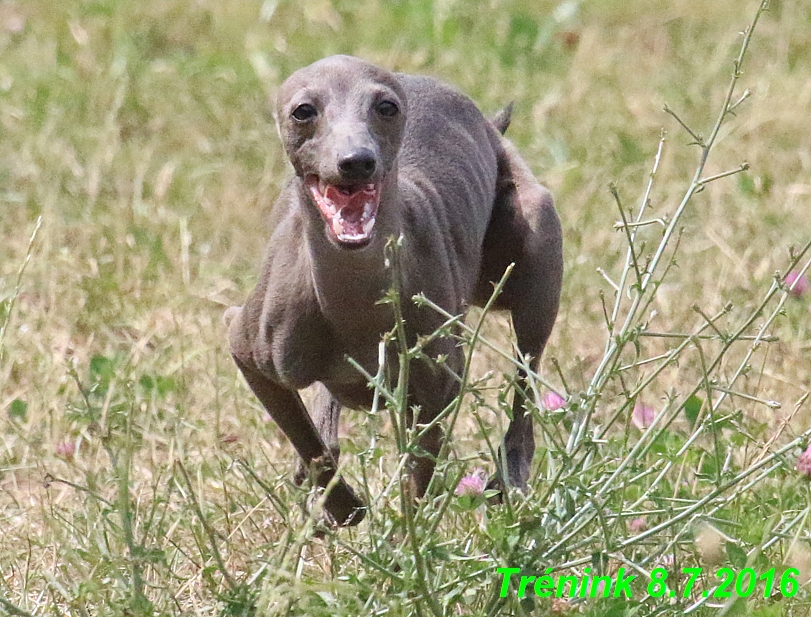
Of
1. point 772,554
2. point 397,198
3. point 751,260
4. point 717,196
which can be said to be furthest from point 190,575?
point 717,196

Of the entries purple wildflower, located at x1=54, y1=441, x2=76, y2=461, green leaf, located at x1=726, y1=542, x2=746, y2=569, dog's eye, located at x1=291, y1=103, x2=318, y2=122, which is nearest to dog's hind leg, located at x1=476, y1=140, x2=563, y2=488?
dog's eye, located at x1=291, y1=103, x2=318, y2=122

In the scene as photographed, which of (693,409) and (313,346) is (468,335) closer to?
(313,346)

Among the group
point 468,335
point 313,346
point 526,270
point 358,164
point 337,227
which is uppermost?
point 358,164

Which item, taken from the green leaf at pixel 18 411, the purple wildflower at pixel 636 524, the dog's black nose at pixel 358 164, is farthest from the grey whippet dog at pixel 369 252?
the green leaf at pixel 18 411

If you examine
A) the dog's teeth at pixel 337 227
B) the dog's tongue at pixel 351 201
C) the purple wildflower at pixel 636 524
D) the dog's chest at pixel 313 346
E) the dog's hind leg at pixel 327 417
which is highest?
the dog's tongue at pixel 351 201

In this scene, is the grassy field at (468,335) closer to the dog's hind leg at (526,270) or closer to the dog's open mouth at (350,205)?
the dog's hind leg at (526,270)

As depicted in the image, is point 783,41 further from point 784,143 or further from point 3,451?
point 3,451

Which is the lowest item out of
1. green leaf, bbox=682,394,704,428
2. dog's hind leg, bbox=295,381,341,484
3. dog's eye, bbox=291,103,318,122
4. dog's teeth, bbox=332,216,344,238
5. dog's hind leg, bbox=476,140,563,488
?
green leaf, bbox=682,394,704,428

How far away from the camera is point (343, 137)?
288 cm

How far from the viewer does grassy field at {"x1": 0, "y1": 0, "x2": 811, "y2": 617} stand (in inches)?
98.3

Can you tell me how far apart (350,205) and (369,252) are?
14 centimetres

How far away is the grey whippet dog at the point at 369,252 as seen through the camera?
2.97 m

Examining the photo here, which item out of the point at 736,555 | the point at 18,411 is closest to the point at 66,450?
the point at 18,411

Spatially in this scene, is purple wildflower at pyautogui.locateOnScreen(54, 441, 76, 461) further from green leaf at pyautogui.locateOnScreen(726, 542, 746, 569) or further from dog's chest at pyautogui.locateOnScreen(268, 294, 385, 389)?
green leaf at pyautogui.locateOnScreen(726, 542, 746, 569)
